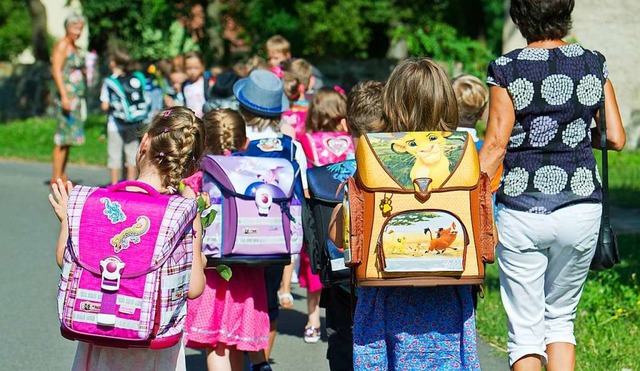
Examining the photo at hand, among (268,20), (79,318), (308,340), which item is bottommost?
(308,340)

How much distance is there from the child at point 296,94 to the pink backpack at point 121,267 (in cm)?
378

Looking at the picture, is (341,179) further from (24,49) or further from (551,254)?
(24,49)

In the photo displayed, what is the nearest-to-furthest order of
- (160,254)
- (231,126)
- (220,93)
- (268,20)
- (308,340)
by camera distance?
(160,254)
(231,126)
(308,340)
(220,93)
(268,20)

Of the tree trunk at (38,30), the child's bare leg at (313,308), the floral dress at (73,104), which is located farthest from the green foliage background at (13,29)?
the child's bare leg at (313,308)

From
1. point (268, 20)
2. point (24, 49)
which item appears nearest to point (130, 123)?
point (268, 20)

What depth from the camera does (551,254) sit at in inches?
195

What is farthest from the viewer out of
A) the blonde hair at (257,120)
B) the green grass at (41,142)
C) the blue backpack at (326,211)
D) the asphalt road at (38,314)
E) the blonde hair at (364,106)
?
the green grass at (41,142)

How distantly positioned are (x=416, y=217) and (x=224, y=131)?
6.58ft

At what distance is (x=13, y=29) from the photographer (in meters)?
50.2

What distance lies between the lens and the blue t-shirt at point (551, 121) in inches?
189

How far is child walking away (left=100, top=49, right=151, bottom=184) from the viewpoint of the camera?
1253 centimetres

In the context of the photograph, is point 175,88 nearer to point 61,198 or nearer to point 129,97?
point 129,97

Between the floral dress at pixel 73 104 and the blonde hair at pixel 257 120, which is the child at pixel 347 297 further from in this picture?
the floral dress at pixel 73 104

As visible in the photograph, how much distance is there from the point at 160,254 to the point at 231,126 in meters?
1.88
